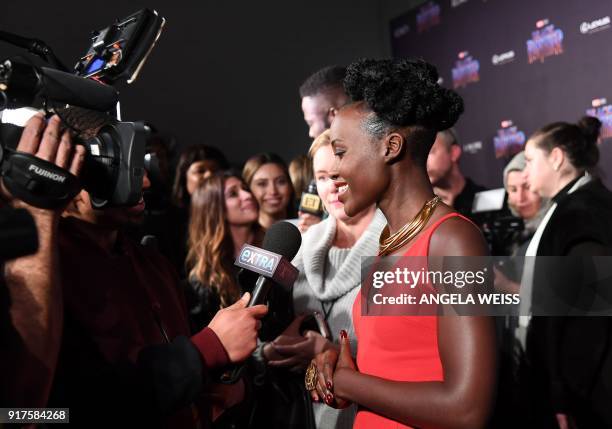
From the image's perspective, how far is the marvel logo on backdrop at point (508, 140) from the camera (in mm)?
4422

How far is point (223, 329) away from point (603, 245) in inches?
66.1

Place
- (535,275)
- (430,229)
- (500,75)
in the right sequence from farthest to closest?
(500,75) → (535,275) → (430,229)

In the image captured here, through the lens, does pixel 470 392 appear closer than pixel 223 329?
Yes

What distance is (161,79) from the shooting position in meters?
4.62

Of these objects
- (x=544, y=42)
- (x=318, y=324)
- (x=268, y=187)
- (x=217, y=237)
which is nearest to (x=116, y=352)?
(x=318, y=324)

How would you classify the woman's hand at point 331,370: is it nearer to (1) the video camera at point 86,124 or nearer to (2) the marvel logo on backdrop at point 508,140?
(1) the video camera at point 86,124

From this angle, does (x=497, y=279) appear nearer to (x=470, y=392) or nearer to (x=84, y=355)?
(x=470, y=392)

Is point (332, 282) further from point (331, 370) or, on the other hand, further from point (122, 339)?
point (122, 339)

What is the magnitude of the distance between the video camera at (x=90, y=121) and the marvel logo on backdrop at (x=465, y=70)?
3.71 meters

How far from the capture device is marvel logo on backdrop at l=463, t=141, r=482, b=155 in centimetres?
478

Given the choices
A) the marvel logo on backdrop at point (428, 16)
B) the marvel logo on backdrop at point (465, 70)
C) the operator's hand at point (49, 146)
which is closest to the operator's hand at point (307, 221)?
the operator's hand at point (49, 146)

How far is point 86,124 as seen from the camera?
55.3 inches

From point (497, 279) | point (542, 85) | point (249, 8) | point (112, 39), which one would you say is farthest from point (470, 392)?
point (249, 8)

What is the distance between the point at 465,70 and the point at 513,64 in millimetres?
513
